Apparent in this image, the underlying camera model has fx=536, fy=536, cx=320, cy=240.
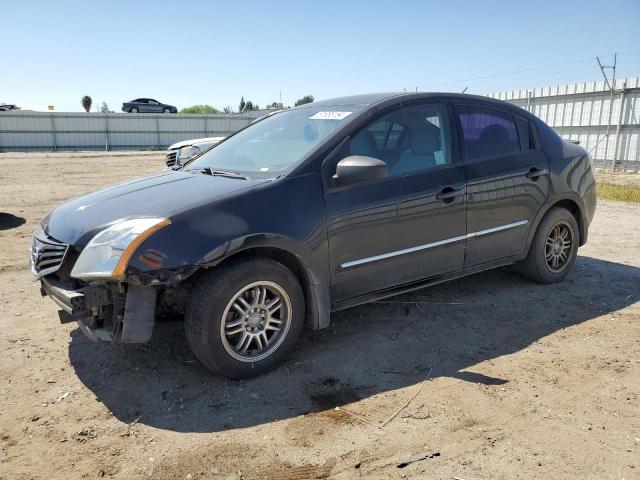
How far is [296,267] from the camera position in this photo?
366 cm

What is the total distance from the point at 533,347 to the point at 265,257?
2134 mm

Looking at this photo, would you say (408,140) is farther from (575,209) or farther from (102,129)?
(102,129)

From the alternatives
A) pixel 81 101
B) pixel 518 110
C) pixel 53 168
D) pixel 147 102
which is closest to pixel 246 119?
pixel 147 102

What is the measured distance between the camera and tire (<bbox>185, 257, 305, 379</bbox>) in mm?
3246

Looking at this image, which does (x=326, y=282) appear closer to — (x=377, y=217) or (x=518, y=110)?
(x=377, y=217)

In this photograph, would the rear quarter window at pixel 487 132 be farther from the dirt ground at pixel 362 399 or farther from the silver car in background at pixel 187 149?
the silver car in background at pixel 187 149

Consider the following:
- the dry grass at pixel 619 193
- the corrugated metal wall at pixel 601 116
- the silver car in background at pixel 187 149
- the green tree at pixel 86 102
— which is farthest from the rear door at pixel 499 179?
the green tree at pixel 86 102

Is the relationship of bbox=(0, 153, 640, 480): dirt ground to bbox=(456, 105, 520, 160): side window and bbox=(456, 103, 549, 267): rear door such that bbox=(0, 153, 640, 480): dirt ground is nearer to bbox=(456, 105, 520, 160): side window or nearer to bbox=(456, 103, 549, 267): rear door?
bbox=(456, 103, 549, 267): rear door

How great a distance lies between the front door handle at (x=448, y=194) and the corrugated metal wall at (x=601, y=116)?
47.2 feet

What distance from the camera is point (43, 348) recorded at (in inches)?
157

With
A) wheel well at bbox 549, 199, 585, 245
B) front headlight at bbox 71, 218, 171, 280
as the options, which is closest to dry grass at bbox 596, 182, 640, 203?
wheel well at bbox 549, 199, 585, 245

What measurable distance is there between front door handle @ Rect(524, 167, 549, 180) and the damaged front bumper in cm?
345

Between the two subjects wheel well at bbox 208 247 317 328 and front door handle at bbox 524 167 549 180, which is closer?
wheel well at bbox 208 247 317 328

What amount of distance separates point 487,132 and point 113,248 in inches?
129
